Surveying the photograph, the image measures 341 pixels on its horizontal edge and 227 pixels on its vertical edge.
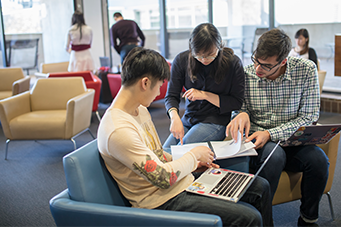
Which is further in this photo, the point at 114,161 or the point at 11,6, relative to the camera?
the point at 11,6

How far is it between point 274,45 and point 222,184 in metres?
0.90

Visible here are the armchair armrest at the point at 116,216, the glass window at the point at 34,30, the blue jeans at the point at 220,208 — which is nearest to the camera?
the armchair armrest at the point at 116,216

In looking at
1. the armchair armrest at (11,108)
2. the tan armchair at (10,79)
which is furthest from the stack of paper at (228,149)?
the tan armchair at (10,79)

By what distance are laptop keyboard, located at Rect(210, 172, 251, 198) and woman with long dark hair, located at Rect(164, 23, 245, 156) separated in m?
0.49

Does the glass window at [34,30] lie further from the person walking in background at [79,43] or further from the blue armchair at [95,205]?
the blue armchair at [95,205]

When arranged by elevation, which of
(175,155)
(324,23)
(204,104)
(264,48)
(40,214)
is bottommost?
(40,214)

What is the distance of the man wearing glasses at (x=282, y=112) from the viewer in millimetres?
1808

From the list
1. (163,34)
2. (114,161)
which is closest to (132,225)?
(114,161)

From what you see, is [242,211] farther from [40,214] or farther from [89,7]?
[89,7]

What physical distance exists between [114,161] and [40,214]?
1359mm

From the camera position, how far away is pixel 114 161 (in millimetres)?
1289

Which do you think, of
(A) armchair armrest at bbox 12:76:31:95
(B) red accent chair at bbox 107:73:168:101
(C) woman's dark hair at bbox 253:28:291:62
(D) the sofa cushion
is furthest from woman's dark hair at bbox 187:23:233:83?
(A) armchair armrest at bbox 12:76:31:95

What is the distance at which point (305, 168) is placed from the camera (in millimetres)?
1844

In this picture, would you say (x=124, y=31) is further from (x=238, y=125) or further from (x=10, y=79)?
(x=238, y=125)
